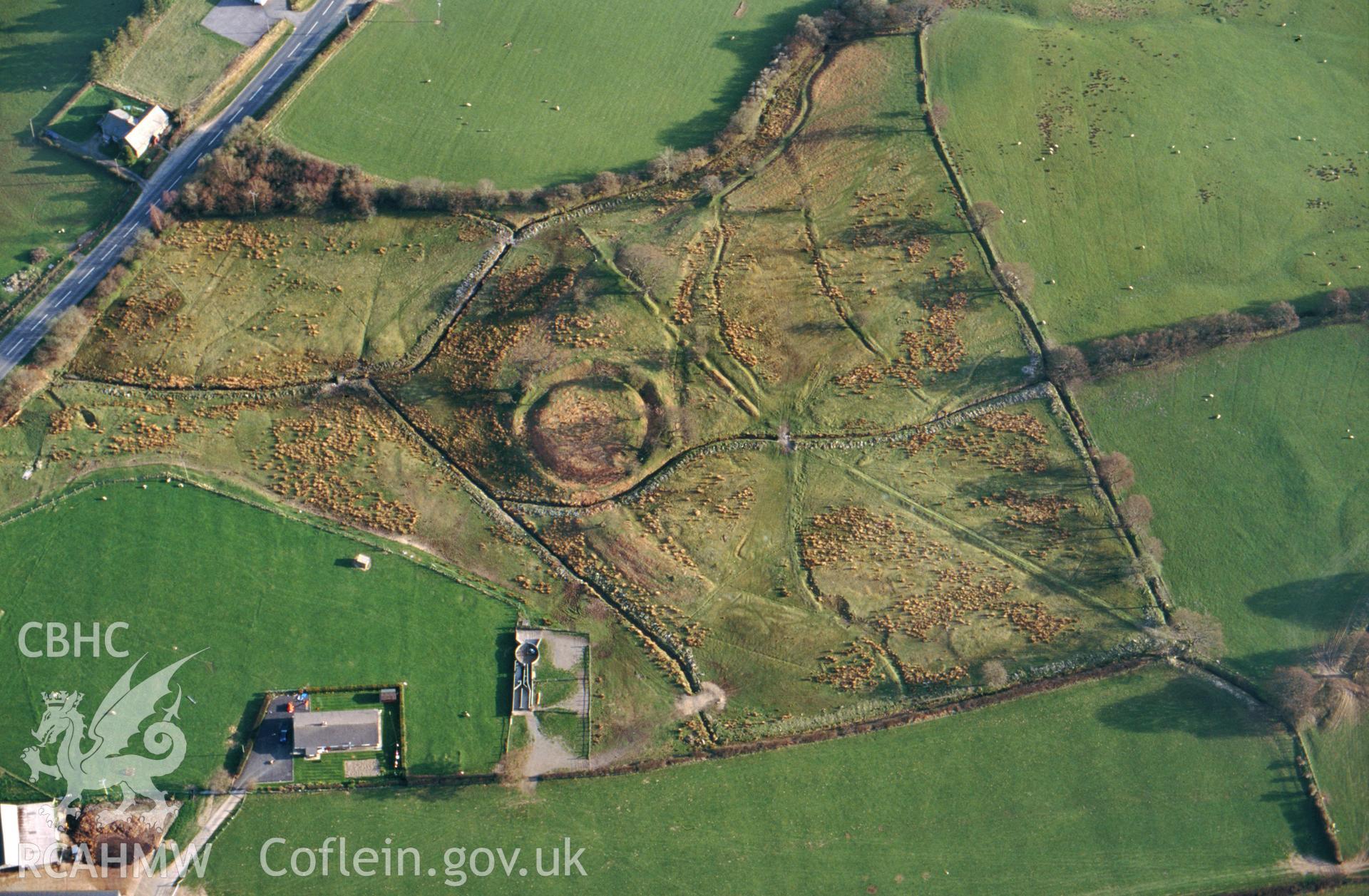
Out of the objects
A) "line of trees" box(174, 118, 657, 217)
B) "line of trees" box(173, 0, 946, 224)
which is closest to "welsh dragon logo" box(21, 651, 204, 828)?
"line of trees" box(174, 118, 657, 217)

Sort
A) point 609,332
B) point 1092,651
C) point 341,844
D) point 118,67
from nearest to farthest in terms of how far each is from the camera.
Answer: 1. point 341,844
2. point 1092,651
3. point 609,332
4. point 118,67

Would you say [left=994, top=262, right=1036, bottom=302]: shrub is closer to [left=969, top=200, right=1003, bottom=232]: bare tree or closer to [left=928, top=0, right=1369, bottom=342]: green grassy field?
[left=928, top=0, right=1369, bottom=342]: green grassy field

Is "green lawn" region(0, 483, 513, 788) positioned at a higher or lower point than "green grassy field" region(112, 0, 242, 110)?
lower

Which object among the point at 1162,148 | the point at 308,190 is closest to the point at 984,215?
the point at 1162,148

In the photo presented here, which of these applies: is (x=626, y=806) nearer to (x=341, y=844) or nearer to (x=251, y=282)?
(x=341, y=844)

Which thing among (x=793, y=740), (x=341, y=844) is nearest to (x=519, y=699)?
(x=341, y=844)
